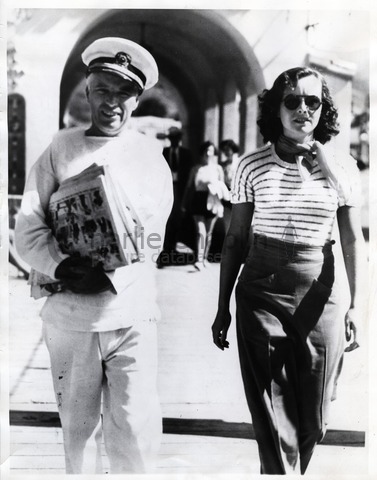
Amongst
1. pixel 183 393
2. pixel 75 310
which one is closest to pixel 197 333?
pixel 183 393

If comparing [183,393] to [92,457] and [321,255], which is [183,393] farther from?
[321,255]

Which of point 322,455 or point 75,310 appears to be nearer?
point 75,310

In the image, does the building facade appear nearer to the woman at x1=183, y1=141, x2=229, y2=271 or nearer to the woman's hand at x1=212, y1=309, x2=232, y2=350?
the woman at x1=183, y1=141, x2=229, y2=271

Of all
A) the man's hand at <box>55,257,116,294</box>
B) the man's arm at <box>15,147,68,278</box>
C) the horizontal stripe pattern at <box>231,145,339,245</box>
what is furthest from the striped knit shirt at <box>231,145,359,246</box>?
the man's arm at <box>15,147,68,278</box>

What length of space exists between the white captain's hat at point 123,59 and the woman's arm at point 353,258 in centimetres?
73

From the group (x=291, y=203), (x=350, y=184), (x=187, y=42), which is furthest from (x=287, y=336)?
(x=187, y=42)

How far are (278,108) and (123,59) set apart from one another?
0.50m

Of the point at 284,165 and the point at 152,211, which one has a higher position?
the point at 284,165

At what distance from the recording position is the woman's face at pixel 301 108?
1894 millimetres

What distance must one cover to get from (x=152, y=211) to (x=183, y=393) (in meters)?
0.60

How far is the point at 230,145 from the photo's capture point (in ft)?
6.34

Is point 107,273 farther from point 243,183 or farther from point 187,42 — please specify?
point 187,42

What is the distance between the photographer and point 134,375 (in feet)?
6.29

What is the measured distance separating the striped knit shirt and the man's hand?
0.50 m
